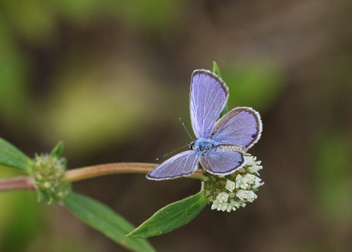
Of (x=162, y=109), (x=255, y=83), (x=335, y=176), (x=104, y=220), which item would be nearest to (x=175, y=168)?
(x=104, y=220)

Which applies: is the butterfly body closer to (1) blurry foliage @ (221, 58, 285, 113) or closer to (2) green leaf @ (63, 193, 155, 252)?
(2) green leaf @ (63, 193, 155, 252)

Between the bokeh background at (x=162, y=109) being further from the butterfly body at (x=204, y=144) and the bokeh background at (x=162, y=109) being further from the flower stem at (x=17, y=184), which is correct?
the butterfly body at (x=204, y=144)

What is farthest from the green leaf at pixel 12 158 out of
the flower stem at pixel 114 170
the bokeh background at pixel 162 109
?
the bokeh background at pixel 162 109

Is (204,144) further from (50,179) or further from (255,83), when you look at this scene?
(255,83)

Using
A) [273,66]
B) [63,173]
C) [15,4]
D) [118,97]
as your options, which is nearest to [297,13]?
[273,66]

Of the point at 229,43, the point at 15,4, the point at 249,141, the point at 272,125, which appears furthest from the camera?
the point at 229,43

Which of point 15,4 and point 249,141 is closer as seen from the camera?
point 249,141

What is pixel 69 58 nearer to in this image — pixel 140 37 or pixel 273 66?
pixel 140 37
